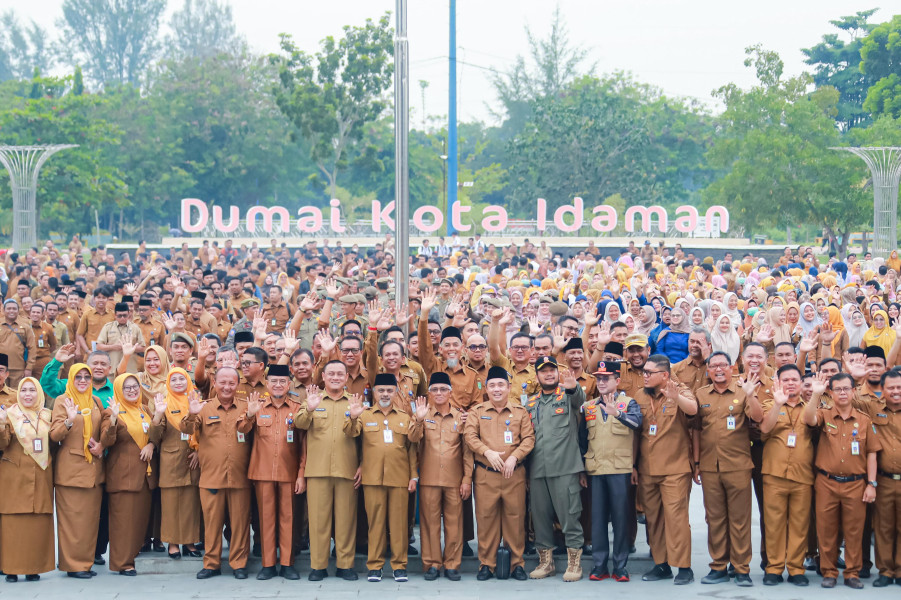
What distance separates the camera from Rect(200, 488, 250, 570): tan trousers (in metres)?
8.30

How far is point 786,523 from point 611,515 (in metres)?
1.32

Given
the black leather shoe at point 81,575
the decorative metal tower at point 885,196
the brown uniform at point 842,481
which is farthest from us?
the decorative metal tower at point 885,196

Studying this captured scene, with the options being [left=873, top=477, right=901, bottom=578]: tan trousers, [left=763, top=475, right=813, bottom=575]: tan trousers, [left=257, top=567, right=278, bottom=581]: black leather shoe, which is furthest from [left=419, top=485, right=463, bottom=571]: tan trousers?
[left=873, top=477, right=901, bottom=578]: tan trousers

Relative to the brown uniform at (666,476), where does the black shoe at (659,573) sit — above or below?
below

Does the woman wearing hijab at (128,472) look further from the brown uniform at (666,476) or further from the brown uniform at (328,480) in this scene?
the brown uniform at (666,476)

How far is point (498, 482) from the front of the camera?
8.21 meters

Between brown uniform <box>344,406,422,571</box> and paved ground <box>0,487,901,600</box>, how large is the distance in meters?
0.30

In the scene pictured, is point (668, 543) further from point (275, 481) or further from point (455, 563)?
point (275, 481)

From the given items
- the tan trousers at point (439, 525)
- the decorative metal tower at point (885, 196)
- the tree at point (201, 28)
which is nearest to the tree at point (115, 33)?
the tree at point (201, 28)

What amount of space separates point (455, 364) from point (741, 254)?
24.4m

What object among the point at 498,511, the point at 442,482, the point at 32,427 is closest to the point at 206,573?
the point at 32,427

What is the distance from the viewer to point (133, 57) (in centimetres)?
7744

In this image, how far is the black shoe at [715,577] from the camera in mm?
8039

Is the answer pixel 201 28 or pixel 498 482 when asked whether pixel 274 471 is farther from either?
pixel 201 28
